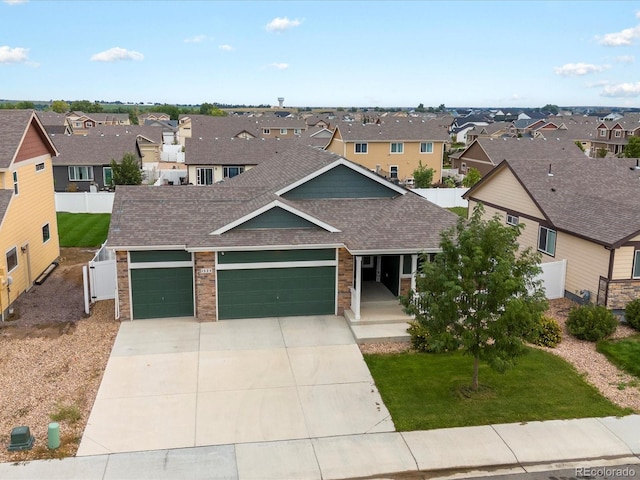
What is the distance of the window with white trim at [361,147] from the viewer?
175ft

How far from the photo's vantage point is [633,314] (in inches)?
749

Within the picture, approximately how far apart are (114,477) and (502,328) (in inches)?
332

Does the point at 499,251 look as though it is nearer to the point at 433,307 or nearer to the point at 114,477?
the point at 433,307

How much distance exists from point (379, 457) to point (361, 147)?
4358 cm

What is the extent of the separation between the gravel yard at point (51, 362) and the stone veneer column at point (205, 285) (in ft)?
8.71

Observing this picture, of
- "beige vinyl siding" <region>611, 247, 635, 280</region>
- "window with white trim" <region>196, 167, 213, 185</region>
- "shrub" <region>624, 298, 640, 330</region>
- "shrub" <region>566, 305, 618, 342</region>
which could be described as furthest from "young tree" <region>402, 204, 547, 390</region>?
"window with white trim" <region>196, 167, 213, 185</region>

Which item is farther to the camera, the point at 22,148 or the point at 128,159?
the point at 128,159

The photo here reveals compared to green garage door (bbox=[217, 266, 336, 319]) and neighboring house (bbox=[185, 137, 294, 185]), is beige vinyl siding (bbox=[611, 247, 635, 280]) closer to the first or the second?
green garage door (bbox=[217, 266, 336, 319])

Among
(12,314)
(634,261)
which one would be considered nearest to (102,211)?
(12,314)

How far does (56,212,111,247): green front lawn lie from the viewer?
3062cm

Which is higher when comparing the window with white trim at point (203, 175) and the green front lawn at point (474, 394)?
the window with white trim at point (203, 175)

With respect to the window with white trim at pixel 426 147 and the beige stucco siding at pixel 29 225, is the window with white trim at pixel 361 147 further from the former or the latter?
the beige stucco siding at pixel 29 225

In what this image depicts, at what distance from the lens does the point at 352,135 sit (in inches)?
2109

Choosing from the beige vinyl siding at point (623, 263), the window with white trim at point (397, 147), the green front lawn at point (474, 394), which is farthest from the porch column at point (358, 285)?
the window with white trim at point (397, 147)
